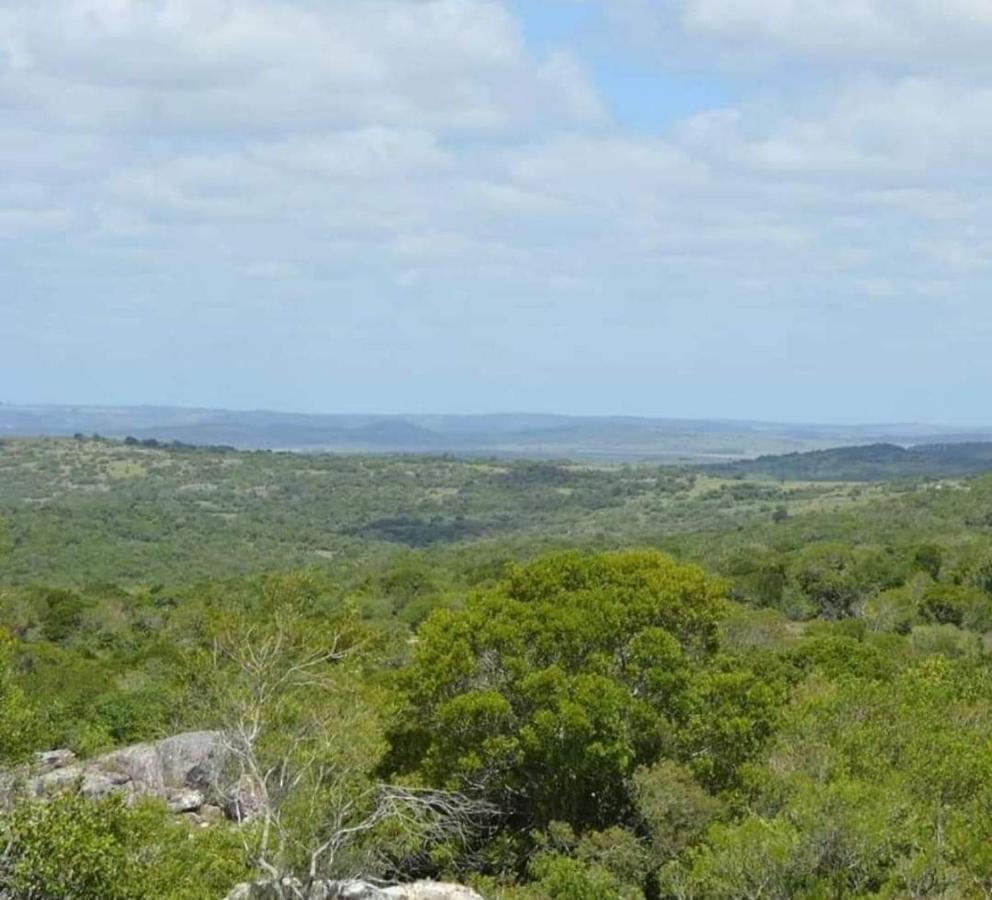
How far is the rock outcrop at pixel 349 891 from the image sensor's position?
75.7ft

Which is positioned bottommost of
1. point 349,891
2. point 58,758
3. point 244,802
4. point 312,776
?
point 58,758

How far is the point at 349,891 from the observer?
25.0m

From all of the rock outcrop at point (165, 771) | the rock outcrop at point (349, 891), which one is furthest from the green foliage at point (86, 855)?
the rock outcrop at point (165, 771)

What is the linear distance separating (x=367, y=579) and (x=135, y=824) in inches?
3095

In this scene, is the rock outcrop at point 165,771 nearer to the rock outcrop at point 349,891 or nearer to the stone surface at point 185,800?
the stone surface at point 185,800

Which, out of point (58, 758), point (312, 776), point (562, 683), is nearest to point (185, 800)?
point (58, 758)

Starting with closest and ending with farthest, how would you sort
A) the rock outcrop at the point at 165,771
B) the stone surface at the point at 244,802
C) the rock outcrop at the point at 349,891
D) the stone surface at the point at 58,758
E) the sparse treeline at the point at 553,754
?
the sparse treeline at the point at 553,754 < the rock outcrop at the point at 349,891 < the stone surface at the point at 244,802 < the rock outcrop at the point at 165,771 < the stone surface at the point at 58,758

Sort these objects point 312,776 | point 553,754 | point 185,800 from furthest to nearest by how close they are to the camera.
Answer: point 185,800 → point 553,754 → point 312,776

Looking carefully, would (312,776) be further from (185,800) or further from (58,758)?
(58,758)

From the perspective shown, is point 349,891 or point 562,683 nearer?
point 349,891

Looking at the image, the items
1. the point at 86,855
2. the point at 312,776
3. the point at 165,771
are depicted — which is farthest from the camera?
the point at 165,771

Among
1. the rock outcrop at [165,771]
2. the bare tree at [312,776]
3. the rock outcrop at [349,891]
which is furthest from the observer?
the rock outcrop at [165,771]

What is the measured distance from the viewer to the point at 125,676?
5838 cm

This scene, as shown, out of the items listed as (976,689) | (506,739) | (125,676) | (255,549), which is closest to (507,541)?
(255,549)
